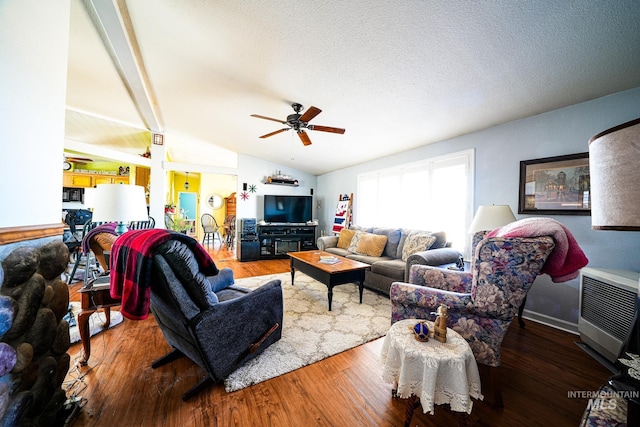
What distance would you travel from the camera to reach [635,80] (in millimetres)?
1866

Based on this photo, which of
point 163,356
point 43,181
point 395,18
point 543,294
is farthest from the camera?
point 543,294

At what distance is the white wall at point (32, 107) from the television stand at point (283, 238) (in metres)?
4.27

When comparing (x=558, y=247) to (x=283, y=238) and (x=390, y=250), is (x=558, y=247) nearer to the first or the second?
(x=390, y=250)

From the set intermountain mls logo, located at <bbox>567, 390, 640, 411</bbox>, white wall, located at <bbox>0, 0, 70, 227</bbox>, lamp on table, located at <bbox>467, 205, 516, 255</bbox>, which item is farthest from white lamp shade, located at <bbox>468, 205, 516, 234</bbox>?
white wall, located at <bbox>0, 0, 70, 227</bbox>

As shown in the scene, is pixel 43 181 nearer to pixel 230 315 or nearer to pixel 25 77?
pixel 25 77

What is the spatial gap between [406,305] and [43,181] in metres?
2.20

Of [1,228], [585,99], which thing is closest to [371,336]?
[1,228]

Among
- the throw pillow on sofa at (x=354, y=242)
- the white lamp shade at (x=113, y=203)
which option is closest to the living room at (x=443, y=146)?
the white lamp shade at (x=113, y=203)

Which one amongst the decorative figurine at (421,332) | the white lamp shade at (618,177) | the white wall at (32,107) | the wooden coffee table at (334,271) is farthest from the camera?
the wooden coffee table at (334,271)

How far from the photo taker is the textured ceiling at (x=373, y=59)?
4.99ft

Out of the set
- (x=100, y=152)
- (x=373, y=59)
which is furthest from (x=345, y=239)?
(x=100, y=152)

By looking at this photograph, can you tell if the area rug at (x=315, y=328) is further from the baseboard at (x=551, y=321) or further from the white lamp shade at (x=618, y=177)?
the white lamp shade at (x=618, y=177)

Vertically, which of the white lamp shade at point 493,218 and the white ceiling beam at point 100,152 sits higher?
the white ceiling beam at point 100,152

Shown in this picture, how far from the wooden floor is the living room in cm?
14
